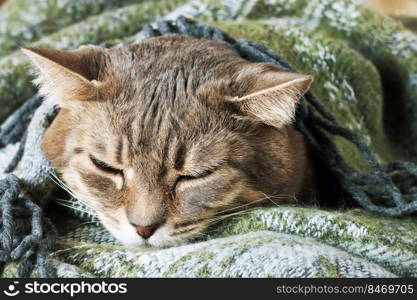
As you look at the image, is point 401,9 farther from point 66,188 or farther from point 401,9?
point 66,188

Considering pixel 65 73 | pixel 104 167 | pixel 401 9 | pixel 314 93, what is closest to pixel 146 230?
pixel 104 167

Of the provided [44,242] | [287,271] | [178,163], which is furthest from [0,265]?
[287,271]

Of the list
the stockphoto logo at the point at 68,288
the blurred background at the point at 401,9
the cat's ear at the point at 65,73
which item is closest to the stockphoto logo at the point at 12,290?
the stockphoto logo at the point at 68,288

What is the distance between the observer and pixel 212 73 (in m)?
1.20

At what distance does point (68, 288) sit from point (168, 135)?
30 cm

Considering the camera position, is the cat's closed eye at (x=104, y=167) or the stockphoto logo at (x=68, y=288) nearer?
the stockphoto logo at (x=68, y=288)

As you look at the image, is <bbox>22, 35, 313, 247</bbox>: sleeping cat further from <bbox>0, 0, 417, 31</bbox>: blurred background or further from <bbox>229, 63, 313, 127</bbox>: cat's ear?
<bbox>0, 0, 417, 31</bbox>: blurred background

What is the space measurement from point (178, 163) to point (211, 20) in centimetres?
81

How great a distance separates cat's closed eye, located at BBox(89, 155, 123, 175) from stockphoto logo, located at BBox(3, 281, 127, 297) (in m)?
0.23

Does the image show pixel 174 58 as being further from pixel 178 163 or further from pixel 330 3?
pixel 330 3

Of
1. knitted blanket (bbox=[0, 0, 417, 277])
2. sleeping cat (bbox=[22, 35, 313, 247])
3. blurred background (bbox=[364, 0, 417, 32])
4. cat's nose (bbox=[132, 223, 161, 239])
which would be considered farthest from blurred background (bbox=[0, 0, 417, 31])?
cat's nose (bbox=[132, 223, 161, 239])

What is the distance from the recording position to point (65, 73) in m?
1.14

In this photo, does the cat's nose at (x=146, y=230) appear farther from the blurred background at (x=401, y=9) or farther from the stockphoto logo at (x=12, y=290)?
the blurred background at (x=401, y=9)

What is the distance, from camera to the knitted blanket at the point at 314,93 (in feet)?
3.23
